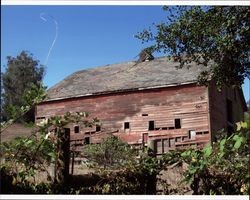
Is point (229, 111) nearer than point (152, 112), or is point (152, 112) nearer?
point (152, 112)

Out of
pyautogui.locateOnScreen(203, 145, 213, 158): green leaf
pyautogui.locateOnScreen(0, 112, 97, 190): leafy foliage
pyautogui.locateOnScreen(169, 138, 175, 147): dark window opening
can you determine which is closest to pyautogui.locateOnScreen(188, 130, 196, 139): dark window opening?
pyautogui.locateOnScreen(169, 138, 175, 147): dark window opening

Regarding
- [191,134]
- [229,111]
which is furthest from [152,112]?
[229,111]

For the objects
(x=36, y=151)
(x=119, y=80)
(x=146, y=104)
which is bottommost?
(x=36, y=151)

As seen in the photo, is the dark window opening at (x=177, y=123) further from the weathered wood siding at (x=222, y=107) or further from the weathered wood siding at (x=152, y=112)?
the weathered wood siding at (x=222, y=107)

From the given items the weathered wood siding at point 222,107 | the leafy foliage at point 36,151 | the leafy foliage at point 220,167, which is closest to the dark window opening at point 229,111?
the weathered wood siding at point 222,107

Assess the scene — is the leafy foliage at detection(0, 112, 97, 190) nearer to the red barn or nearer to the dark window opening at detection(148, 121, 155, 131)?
the red barn

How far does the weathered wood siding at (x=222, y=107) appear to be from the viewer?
23.7m

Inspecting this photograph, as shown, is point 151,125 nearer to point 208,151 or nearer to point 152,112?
point 152,112

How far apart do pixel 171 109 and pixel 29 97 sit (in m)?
19.9

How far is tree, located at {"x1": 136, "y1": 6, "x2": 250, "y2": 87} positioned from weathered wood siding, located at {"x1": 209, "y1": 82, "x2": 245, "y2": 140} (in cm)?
1110

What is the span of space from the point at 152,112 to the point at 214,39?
1450cm

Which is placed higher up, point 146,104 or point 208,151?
point 146,104

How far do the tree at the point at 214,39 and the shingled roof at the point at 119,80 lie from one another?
9847mm

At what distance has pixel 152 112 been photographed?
24.5 m
